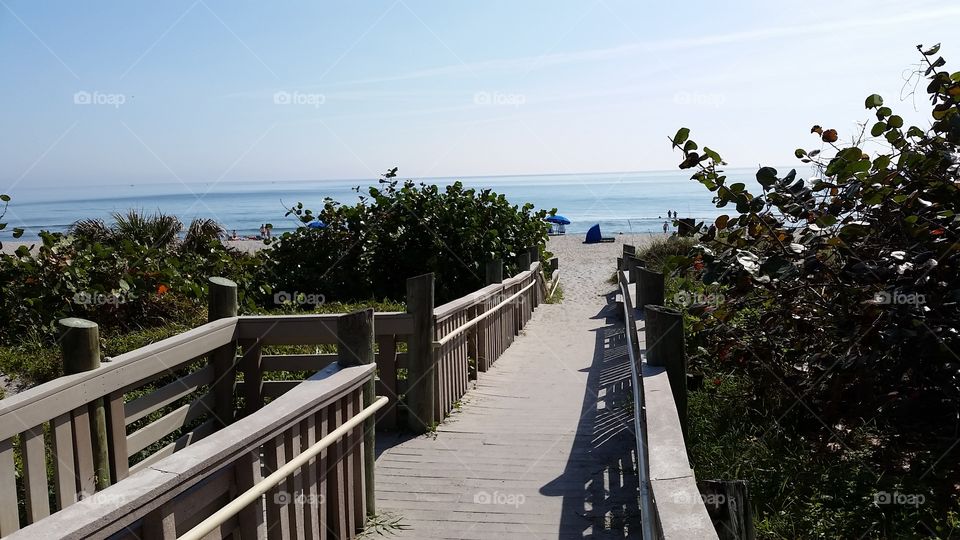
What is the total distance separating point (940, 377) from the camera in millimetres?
3977

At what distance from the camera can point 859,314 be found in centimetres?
443

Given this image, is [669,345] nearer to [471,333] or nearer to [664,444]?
[664,444]

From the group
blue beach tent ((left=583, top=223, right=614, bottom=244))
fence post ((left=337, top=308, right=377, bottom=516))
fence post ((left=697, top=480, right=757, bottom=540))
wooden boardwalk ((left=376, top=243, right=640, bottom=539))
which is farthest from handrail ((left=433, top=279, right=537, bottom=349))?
blue beach tent ((left=583, top=223, right=614, bottom=244))

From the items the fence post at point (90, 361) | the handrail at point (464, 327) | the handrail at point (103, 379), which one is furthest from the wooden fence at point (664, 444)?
the fence post at point (90, 361)

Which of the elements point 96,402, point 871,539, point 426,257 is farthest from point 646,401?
point 426,257

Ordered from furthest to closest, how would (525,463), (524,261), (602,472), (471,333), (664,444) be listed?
(524,261)
(471,333)
(525,463)
(602,472)
(664,444)

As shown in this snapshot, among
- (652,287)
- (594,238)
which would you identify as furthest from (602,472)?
(594,238)

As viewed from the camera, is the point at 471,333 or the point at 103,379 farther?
the point at 471,333

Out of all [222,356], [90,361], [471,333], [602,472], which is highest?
[90,361]

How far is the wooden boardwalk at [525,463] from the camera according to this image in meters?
4.76

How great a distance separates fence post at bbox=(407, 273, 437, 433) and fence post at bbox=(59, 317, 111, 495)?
2726mm

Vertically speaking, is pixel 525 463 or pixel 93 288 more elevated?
pixel 93 288

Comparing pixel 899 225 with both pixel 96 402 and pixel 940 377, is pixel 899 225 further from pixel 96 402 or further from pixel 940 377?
pixel 96 402

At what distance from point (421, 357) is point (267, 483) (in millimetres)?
3494
